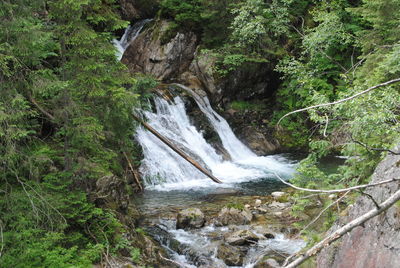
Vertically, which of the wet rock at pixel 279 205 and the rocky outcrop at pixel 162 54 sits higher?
the rocky outcrop at pixel 162 54

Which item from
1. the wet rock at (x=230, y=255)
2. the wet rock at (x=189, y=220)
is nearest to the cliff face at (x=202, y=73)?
the wet rock at (x=189, y=220)

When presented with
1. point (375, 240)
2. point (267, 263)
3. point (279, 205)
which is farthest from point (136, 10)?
point (375, 240)

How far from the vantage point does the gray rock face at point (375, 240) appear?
246 cm

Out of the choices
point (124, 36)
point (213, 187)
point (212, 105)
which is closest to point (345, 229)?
point (213, 187)

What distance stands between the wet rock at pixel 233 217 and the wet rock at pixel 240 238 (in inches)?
31.3

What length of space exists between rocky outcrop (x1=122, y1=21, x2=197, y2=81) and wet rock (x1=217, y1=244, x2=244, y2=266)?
13.0 metres

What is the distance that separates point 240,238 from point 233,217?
1.36 m

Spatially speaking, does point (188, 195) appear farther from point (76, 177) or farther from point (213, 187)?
point (76, 177)

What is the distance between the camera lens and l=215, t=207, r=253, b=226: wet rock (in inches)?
348

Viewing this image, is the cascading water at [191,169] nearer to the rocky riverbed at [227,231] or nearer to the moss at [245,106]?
the rocky riverbed at [227,231]

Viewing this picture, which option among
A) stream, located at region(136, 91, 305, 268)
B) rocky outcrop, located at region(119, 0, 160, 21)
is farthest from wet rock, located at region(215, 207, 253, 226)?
rocky outcrop, located at region(119, 0, 160, 21)

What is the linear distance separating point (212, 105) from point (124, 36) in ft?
26.8

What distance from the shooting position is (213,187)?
40.8ft

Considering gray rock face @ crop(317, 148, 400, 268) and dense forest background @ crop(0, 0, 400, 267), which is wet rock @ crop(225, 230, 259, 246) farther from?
gray rock face @ crop(317, 148, 400, 268)
